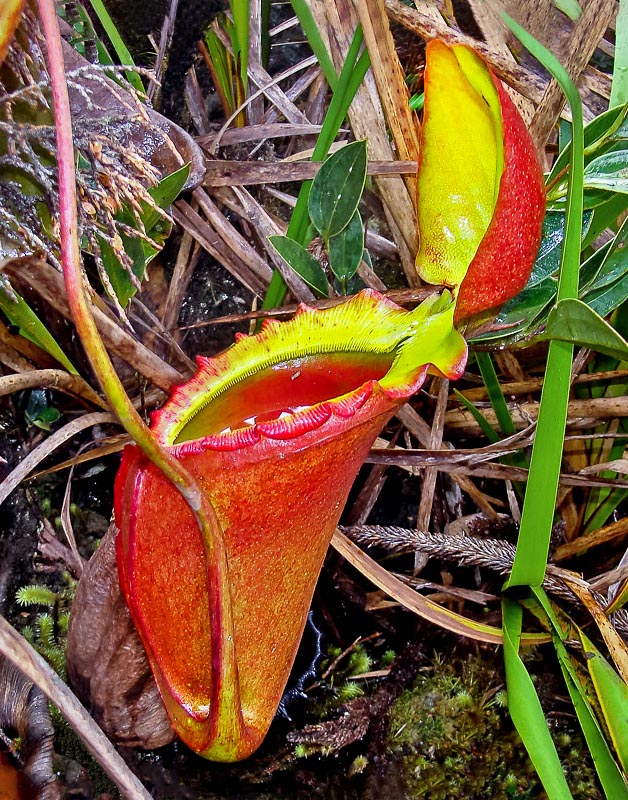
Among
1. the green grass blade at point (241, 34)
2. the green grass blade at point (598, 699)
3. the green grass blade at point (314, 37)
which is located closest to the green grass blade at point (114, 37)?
the green grass blade at point (241, 34)

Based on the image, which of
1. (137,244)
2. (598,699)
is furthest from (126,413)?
(598,699)

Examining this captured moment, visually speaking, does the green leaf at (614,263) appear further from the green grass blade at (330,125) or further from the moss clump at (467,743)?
the moss clump at (467,743)

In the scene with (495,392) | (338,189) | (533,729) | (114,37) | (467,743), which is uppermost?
(114,37)

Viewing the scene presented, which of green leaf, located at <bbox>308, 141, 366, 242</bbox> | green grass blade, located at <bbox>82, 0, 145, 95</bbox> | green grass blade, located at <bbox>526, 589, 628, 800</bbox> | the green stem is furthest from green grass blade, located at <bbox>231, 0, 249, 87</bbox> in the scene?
green grass blade, located at <bbox>526, 589, 628, 800</bbox>

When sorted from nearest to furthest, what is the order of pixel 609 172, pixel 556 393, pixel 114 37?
pixel 556 393 < pixel 609 172 < pixel 114 37

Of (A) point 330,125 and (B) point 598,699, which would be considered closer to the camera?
(B) point 598,699

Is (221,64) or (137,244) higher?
(221,64)

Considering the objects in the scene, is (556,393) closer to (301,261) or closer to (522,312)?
(522,312)

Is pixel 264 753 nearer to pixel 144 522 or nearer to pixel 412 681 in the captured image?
pixel 412 681
